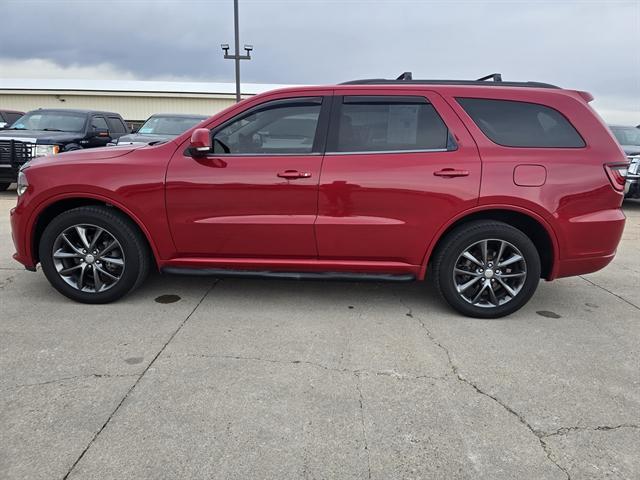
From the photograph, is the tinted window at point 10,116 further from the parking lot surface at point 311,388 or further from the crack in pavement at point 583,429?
the crack in pavement at point 583,429

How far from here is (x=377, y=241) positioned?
148 inches

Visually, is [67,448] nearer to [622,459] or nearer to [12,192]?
[622,459]

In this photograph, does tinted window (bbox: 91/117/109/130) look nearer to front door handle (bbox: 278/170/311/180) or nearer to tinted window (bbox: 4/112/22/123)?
tinted window (bbox: 4/112/22/123)

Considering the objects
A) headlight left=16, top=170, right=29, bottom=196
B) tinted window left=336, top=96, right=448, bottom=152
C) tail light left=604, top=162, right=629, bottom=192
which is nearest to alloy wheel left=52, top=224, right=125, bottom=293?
headlight left=16, top=170, right=29, bottom=196

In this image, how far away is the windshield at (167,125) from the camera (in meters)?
10.5

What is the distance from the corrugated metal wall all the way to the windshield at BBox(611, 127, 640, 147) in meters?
26.4

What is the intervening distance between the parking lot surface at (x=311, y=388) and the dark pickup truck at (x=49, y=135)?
19.0 ft

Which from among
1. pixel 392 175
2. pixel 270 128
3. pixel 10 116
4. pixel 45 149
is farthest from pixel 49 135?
pixel 392 175

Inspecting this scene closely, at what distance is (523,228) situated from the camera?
156 inches

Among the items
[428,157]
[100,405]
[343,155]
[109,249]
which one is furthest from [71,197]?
[428,157]

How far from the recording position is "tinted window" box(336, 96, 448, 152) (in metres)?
3.75

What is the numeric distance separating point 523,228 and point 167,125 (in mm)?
8848

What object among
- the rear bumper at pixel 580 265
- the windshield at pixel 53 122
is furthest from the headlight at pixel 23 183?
the windshield at pixel 53 122

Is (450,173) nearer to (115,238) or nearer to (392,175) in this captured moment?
(392,175)
